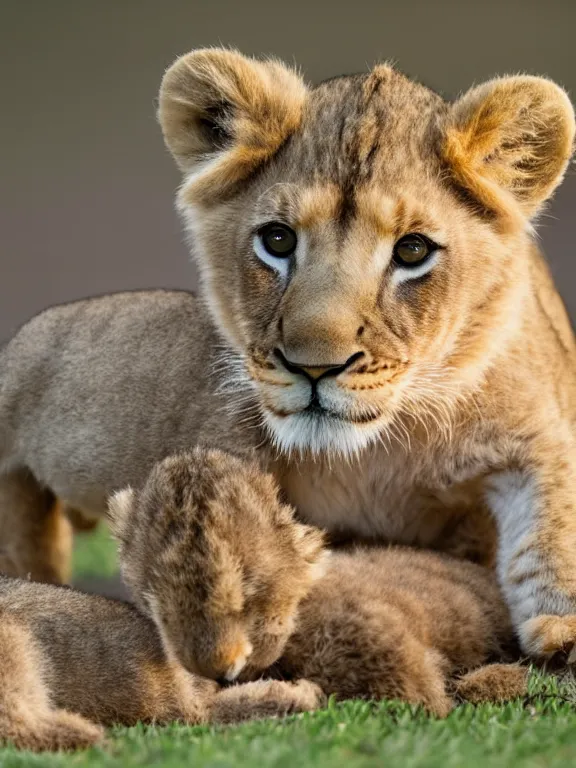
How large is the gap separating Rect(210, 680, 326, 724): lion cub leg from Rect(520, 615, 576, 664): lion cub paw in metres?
0.62

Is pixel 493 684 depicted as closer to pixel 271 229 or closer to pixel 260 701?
pixel 260 701

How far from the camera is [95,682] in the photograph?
2.54 m

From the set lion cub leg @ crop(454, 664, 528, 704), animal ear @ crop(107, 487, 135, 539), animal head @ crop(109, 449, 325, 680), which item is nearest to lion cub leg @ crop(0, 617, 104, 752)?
animal head @ crop(109, 449, 325, 680)

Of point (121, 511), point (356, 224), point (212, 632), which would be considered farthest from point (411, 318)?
point (212, 632)

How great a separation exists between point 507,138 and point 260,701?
153 centimetres

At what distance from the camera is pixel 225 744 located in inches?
84.1

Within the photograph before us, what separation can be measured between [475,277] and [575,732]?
126cm

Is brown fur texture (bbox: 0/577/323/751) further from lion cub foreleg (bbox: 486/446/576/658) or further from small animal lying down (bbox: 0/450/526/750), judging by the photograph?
lion cub foreleg (bbox: 486/446/576/658)

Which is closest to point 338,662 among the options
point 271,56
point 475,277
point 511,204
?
point 475,277

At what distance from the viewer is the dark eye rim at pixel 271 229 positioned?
121 inches

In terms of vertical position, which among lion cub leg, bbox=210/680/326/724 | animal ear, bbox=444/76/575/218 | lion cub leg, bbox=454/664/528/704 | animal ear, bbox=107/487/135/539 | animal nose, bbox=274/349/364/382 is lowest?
lion cub leg, bbox=454/664/528/704

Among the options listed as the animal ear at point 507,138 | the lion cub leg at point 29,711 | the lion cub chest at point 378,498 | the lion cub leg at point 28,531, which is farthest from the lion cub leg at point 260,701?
the lion cub leg at point 28,531

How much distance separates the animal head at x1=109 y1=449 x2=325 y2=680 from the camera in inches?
97.6

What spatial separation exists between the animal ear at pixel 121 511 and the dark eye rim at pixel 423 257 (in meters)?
0.80
